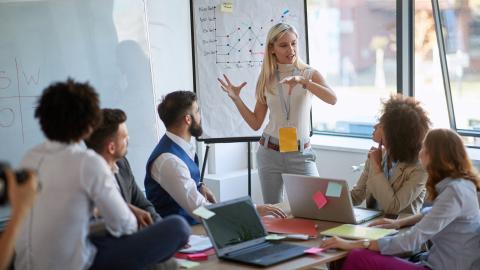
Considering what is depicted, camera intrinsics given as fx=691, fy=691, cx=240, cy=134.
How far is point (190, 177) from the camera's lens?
3.25 metres

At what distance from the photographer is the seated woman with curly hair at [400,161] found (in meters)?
3.30

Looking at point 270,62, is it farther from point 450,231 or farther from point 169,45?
point 450,231

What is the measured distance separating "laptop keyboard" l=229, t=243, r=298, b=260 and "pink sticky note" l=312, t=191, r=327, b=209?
0.45 m

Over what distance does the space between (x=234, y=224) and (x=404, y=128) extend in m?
1.02

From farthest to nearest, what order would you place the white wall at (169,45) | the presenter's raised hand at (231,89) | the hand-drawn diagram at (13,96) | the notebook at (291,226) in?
the white wall at (169,45), the presenter's raised hand at (231,89), the hand-drawn diagram at (13,96), the notebook at (291,226)

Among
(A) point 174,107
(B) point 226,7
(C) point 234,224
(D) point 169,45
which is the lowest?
(C) point 234,224

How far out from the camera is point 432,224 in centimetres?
279

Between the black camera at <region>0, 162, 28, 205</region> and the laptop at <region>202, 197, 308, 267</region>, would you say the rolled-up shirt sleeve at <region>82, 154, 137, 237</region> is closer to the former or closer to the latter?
the black camera at <region>0, 162, 28, 205</region>

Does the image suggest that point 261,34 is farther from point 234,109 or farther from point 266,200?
point 266,200

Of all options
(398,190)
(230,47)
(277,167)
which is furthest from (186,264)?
(230,47)

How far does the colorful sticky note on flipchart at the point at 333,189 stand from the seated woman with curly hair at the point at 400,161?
0.33 m

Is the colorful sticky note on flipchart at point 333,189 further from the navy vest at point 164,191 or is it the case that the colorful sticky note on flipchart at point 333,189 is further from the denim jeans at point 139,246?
the denim jeans at point 139,246

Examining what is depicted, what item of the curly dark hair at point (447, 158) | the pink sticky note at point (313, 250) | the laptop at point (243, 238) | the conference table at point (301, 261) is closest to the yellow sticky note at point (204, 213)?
the laptop at point (243, 238)

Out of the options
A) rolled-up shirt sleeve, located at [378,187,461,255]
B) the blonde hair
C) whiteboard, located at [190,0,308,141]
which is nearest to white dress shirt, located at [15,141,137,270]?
rolled-up shirt sleeve, located at [378,187,461,255]
